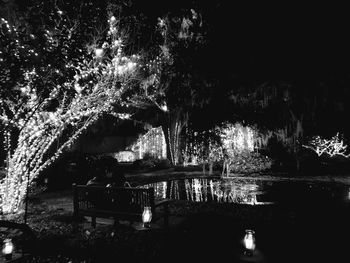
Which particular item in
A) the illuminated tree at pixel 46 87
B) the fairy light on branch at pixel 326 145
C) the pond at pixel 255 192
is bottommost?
the pond at pixel 255 192

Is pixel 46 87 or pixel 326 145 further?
pixel 326 145

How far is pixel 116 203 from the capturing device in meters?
6.57

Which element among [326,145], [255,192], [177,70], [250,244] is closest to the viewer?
Answer: [250,244]

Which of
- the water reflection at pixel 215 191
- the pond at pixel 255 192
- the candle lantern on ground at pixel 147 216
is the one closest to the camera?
the candle lantern on ground at pixel 147 216

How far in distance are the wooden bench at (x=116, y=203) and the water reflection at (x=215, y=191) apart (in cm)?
400

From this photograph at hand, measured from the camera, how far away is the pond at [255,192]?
33.1ft

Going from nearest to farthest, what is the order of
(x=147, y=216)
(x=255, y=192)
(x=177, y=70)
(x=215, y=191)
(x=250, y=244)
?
(x=250, y=244) → (x=147, y=216) → (x=177, y=70) → (x=255, y=192) → (x=215, y=191)

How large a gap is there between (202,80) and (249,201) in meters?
5.22

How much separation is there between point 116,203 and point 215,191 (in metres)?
6.34

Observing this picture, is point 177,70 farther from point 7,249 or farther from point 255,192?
point 255,192

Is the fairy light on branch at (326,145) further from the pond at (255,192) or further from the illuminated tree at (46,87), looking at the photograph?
the illuminated tree at (46,87)

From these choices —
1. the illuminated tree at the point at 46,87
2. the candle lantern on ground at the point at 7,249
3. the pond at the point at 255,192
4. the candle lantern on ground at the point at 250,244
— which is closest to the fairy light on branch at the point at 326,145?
the pond at the point at 255,192

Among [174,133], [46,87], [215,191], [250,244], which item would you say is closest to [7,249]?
[46,87]

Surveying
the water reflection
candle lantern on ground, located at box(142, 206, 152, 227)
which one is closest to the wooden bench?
candle lantern on ground, located at box(142, 206, 152, 227)
